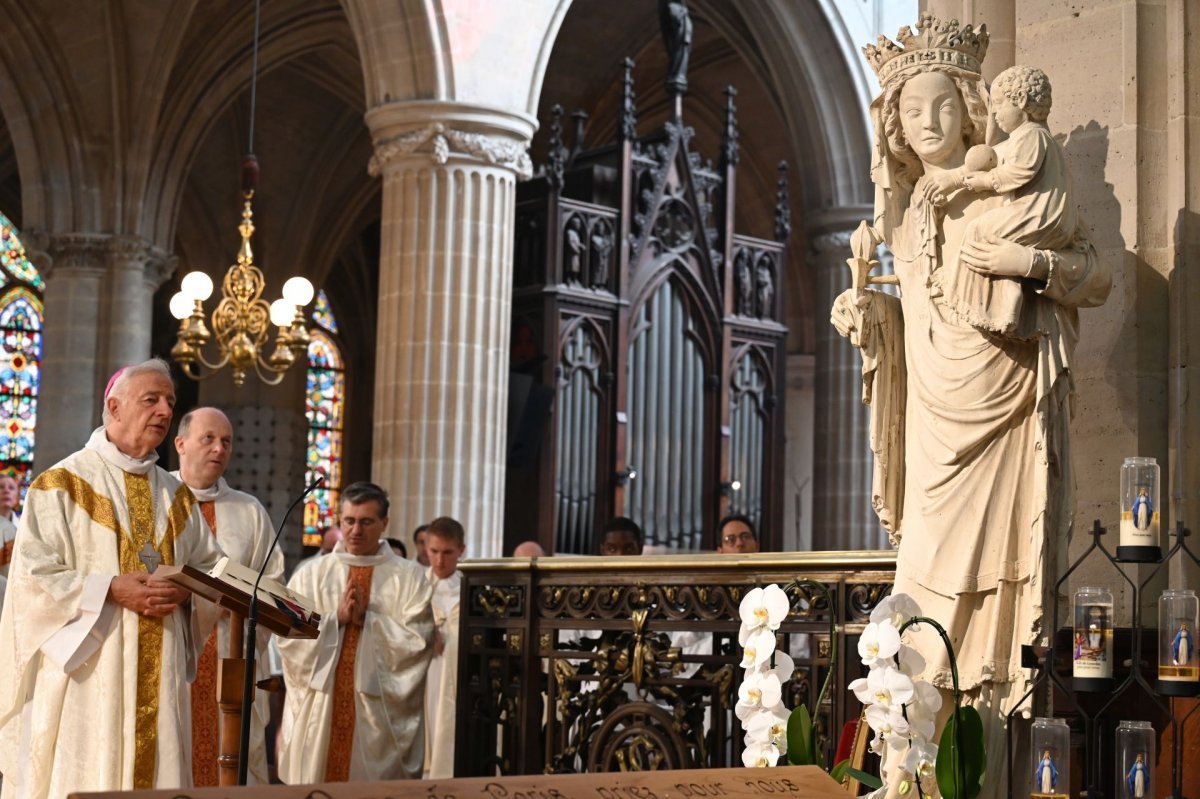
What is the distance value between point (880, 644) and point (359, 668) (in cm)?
383

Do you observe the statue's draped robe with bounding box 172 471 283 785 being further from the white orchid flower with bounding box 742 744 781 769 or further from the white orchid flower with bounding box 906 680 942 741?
the white orchid flower with bounding box 906 680 942 741

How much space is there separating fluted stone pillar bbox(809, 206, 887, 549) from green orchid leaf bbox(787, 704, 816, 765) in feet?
33.8

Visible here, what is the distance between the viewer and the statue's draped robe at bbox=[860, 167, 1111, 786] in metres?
4.31

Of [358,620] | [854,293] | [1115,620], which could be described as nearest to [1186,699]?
[1115,620]

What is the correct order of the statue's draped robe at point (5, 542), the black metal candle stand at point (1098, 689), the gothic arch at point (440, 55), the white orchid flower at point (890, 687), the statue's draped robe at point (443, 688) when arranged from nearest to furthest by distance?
the white orchid flower at point (890, 687)
the black metal candle stand at point (1098, 689)
the statue's draped robe at point (443, 688)
the statue's draped robe at point (5, 542)
the gothic arch at point (440, 55)

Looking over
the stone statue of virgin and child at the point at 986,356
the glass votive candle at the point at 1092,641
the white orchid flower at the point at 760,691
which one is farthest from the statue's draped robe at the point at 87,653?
the glass votive candle at the point at 1092,641

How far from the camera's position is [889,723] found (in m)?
3.60

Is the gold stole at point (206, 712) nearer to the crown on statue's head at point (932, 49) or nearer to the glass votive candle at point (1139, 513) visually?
the crown on statue's head at point (932, 49)

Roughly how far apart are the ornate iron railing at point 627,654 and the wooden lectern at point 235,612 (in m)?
1.62

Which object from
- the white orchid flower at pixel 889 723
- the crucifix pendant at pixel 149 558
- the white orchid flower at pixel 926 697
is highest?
the crucifix pendant at pixel 149 558

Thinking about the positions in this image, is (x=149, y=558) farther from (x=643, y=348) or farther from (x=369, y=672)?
(x=643, y=348)

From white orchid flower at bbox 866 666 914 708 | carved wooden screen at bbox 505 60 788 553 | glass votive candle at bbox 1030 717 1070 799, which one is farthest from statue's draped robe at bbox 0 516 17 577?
glass votive candle at bbox 1030 717 1070 799

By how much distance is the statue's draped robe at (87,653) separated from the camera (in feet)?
15.7

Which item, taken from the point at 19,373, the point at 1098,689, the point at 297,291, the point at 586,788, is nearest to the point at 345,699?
the point at 1098,689
